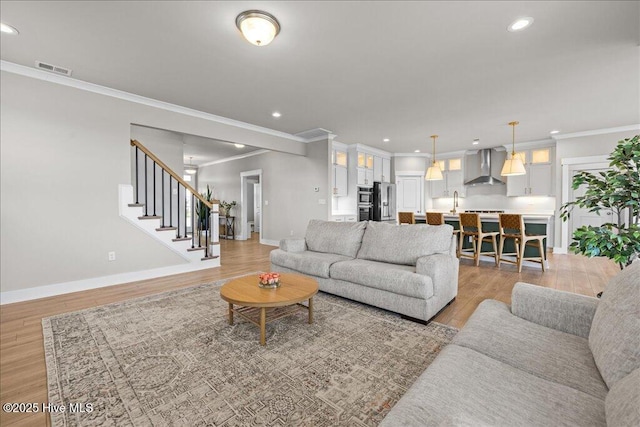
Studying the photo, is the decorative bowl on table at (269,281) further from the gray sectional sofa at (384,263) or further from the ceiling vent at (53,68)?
the ceiling vent at (53,68)

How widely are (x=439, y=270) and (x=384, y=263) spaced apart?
0.63m

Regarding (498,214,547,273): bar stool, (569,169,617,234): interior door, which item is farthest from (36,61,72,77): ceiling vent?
(569,169,617,234): interior door

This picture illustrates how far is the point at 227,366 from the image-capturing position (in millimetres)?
1888

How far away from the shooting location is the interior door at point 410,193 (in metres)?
8.48

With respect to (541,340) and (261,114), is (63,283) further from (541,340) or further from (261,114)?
(541,340)

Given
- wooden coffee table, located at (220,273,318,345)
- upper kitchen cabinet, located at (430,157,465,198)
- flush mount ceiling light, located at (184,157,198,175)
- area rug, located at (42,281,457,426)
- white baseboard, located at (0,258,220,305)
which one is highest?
flush mount ceiling light, located at (184,157,198,175)

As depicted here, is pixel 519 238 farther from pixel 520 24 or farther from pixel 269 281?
pixel 269 281

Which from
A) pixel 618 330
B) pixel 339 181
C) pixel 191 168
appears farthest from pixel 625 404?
pixel 191 168

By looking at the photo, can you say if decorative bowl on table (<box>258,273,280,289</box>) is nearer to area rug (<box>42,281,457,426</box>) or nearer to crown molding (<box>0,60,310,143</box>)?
area rug (<box>42,281,457,426</box>)

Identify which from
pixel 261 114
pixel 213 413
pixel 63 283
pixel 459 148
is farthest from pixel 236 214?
pixel 213 413

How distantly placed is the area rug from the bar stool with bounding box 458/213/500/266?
9.99 feet

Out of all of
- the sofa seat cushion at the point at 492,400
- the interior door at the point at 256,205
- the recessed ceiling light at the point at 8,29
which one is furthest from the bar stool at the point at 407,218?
the recessed ceiling light at the point at 8,29

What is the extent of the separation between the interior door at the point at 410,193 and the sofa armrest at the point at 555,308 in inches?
273

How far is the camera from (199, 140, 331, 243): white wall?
253 inches
